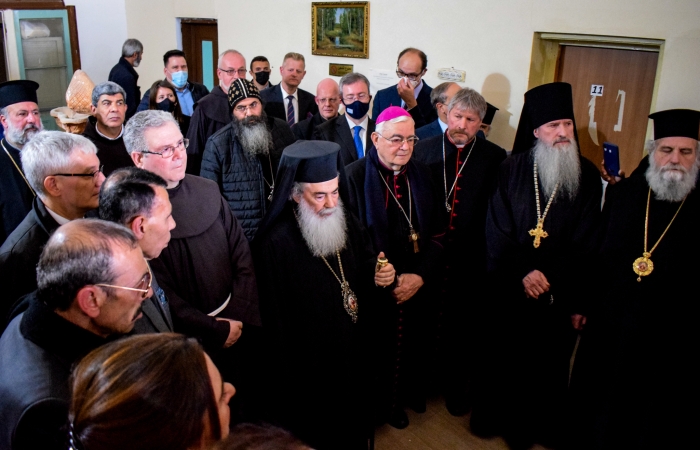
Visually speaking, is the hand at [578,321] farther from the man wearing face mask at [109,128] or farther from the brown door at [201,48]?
the brown door at [201,48]

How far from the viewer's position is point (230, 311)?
2854mm

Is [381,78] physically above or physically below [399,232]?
above

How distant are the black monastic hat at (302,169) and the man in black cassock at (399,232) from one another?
1.67 feet

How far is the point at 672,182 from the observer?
3006mm

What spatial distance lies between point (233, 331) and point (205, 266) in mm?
368

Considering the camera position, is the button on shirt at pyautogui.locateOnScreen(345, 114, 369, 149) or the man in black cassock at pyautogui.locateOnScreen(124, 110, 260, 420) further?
the button on shirt at pyautogui.locateOnScreen(345, 114, 369, 149)

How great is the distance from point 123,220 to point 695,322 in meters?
2.93

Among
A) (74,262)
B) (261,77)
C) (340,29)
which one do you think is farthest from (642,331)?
(261,77)

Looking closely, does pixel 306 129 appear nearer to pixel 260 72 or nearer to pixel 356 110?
pixel 356 110

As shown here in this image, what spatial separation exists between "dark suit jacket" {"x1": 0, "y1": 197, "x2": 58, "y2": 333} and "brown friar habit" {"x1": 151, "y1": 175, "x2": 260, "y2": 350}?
1.69 feet

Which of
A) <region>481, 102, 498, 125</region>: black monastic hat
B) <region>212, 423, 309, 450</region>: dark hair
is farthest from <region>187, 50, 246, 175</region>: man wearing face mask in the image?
<region>212, 423, 309, 450</region>: dark hair

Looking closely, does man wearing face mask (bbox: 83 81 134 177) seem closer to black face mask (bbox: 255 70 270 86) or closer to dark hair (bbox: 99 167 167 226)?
dark hair (bbox: 99 167 167 226)

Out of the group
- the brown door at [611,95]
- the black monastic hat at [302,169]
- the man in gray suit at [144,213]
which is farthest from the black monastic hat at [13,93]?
the brown door at [611,95]

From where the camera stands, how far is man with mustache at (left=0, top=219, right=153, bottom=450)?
4.98 feet
